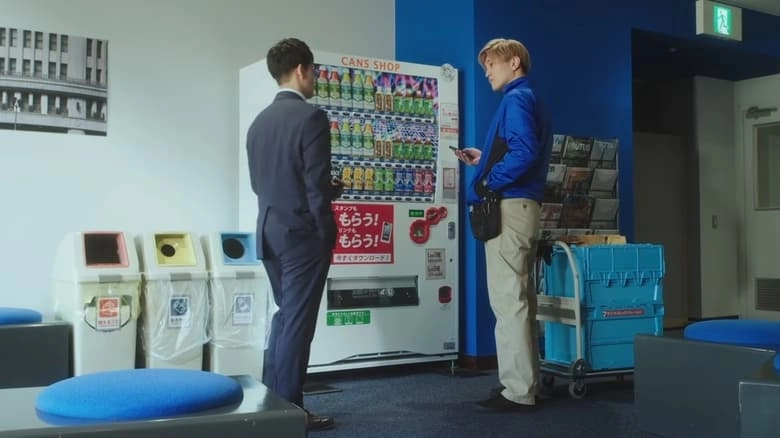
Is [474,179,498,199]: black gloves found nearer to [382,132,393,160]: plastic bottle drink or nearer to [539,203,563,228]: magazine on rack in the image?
[382,132,393,160]: plastic bottle drink

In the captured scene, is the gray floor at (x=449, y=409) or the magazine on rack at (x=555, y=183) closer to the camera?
the gray floor at (x=449, y=409)

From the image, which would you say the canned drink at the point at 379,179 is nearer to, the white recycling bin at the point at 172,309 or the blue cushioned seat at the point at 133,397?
the white recycling bin at the point at 172,309

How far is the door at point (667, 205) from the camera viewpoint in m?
7.36

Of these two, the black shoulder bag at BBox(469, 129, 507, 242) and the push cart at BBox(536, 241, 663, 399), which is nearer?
the black shoulder bag at BBox(469, 129, 507, 242)

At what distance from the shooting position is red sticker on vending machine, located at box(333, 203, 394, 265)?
4.25 metres

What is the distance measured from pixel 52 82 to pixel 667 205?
588cm

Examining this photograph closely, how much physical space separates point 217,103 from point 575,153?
2460 mm

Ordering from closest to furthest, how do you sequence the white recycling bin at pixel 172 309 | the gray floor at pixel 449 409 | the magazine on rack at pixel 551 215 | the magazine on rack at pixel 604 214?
the gray floor at pixel 449 409 < the white recycling bin at pixel 172 309 < the magazine on rack at pixel 551 215 < the magazine on rack at pixel 604 214

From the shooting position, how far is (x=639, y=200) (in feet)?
24.1

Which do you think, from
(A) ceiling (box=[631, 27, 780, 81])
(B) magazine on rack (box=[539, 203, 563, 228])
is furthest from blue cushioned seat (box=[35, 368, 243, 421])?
(A) ceiling (box=[631, 27, 780, 81])

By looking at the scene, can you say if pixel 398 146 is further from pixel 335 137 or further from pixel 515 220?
pixel 515 220

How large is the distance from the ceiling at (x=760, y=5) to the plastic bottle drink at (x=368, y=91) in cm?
379

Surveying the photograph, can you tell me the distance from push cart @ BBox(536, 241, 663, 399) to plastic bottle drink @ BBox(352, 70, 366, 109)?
1.42 meters

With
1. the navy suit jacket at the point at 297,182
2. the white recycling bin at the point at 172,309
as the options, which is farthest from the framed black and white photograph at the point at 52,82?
the navy suit jacket at the point at 297,182
